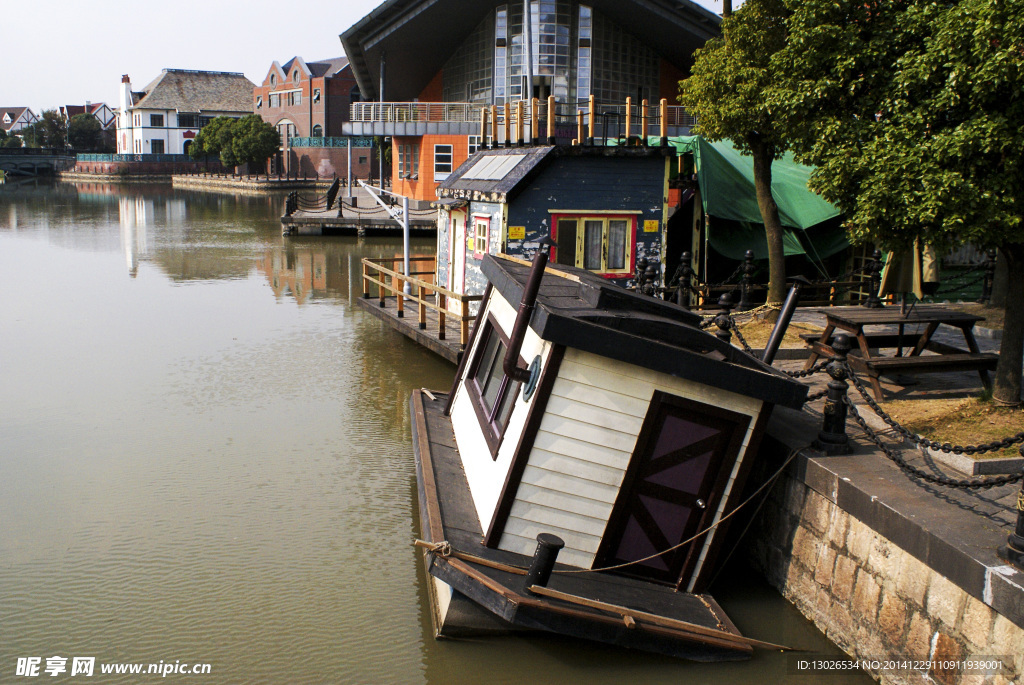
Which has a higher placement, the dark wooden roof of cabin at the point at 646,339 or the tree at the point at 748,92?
the tree at the point at 748,92

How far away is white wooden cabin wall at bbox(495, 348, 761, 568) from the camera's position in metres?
6.40

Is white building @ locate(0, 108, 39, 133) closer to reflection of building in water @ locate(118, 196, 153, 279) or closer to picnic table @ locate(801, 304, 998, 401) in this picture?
reflection of building in water @ locate(118, 196, 153, 279)

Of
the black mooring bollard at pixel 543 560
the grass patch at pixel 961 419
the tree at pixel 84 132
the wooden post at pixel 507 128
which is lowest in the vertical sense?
the black mooring bollard at pixel 543 560

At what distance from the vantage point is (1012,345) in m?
8.03

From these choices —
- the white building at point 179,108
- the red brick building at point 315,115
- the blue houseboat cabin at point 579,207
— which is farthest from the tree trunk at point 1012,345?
the white building at point 179,108

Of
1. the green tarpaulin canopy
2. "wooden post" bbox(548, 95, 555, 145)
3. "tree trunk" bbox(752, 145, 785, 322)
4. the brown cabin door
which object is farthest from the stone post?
the brown cabin door

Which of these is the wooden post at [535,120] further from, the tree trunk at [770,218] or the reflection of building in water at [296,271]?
the reflection of building in water at [296,271]

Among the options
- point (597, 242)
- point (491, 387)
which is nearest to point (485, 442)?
point (491, 387)

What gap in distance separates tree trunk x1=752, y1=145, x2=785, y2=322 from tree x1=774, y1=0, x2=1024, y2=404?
5763mm

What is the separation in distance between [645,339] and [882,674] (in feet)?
9.33

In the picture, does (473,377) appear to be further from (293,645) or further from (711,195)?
(711,195)

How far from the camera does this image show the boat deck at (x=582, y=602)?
6.03m

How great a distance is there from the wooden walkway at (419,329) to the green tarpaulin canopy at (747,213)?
226 inches

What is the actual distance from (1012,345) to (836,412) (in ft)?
7.06
